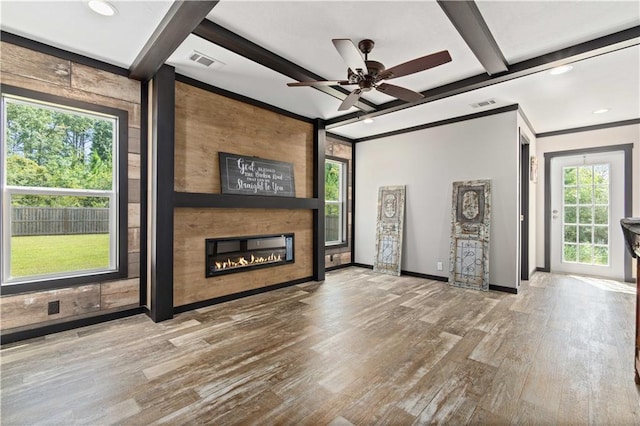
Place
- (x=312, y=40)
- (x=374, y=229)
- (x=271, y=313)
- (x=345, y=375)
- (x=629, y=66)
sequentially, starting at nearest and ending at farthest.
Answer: (x=345, y=375) < (x=312, y=40) < (x=629, y=66) < (x=271, y=313) < (x=374, y=229)

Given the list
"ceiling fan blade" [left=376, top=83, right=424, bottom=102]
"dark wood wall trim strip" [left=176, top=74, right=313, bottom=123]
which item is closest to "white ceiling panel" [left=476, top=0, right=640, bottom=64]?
"ceiling fan blade" [left=376, top=83, right=424, bottom=102]

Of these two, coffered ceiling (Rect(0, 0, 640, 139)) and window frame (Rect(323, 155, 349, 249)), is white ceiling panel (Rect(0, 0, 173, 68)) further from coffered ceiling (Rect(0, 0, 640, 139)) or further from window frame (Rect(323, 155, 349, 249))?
window frame (Rect(323, 155, 349, 249))

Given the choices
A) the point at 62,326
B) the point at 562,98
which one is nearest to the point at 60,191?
the point at 62,326

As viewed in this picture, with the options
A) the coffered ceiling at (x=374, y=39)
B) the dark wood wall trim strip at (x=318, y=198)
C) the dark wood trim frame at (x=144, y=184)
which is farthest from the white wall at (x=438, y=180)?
the dark wood trim frame at (x=144, y=184)

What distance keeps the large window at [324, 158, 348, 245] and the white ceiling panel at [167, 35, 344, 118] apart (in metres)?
1.62

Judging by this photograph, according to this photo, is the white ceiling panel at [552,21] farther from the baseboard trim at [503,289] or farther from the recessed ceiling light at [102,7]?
the baseboard trim at [503,289]

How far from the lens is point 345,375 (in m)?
2.23

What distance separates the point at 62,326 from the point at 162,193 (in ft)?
5.22

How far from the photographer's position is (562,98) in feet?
13.5

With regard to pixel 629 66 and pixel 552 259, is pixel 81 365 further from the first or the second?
pixel 552 259

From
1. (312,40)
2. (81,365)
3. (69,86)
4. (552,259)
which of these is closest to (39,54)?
(69,86)

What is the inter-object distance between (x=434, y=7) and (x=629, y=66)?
2505 millimetres

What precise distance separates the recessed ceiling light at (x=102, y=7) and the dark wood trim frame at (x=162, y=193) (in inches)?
32.8

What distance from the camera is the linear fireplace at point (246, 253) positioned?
3885 mm
